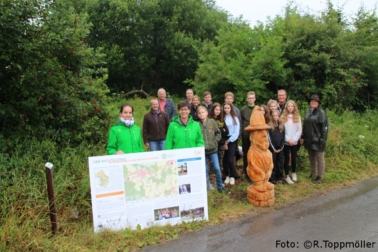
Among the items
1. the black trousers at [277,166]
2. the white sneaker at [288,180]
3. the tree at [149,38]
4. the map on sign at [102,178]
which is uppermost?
the tree at [149,38]

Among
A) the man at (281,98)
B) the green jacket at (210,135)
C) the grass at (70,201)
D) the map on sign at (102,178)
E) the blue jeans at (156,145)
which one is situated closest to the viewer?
the grass at (70,201)

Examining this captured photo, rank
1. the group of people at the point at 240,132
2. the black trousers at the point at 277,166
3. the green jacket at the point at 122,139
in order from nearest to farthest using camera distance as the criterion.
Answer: the green jacket at the point at 122,139 → the group of people at the point at 240,132 → the black trousers at the point at 277,166

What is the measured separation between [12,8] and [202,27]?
44.4 feet

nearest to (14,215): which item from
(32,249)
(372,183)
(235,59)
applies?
(32,249)

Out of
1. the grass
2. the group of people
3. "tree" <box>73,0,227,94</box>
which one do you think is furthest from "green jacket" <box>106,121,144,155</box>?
"tree" <box>73,0,227,94</box>

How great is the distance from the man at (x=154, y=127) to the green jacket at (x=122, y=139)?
132 centimetres

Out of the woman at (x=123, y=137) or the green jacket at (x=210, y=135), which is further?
the green jacket at (x=210, y=135)

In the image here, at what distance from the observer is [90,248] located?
4141 millimetres

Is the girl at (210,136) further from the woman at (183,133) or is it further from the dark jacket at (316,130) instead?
the dark jacket at (316,130)

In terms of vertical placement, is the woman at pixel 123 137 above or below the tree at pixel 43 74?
below

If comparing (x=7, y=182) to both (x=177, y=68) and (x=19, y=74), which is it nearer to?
(x=19, y=74)

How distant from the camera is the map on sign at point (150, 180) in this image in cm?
461

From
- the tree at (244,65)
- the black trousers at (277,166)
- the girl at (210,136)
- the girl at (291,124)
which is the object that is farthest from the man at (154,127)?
the tree at (244,65)

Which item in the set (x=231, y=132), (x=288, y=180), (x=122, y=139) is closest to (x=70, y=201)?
(x=122, y=139)
